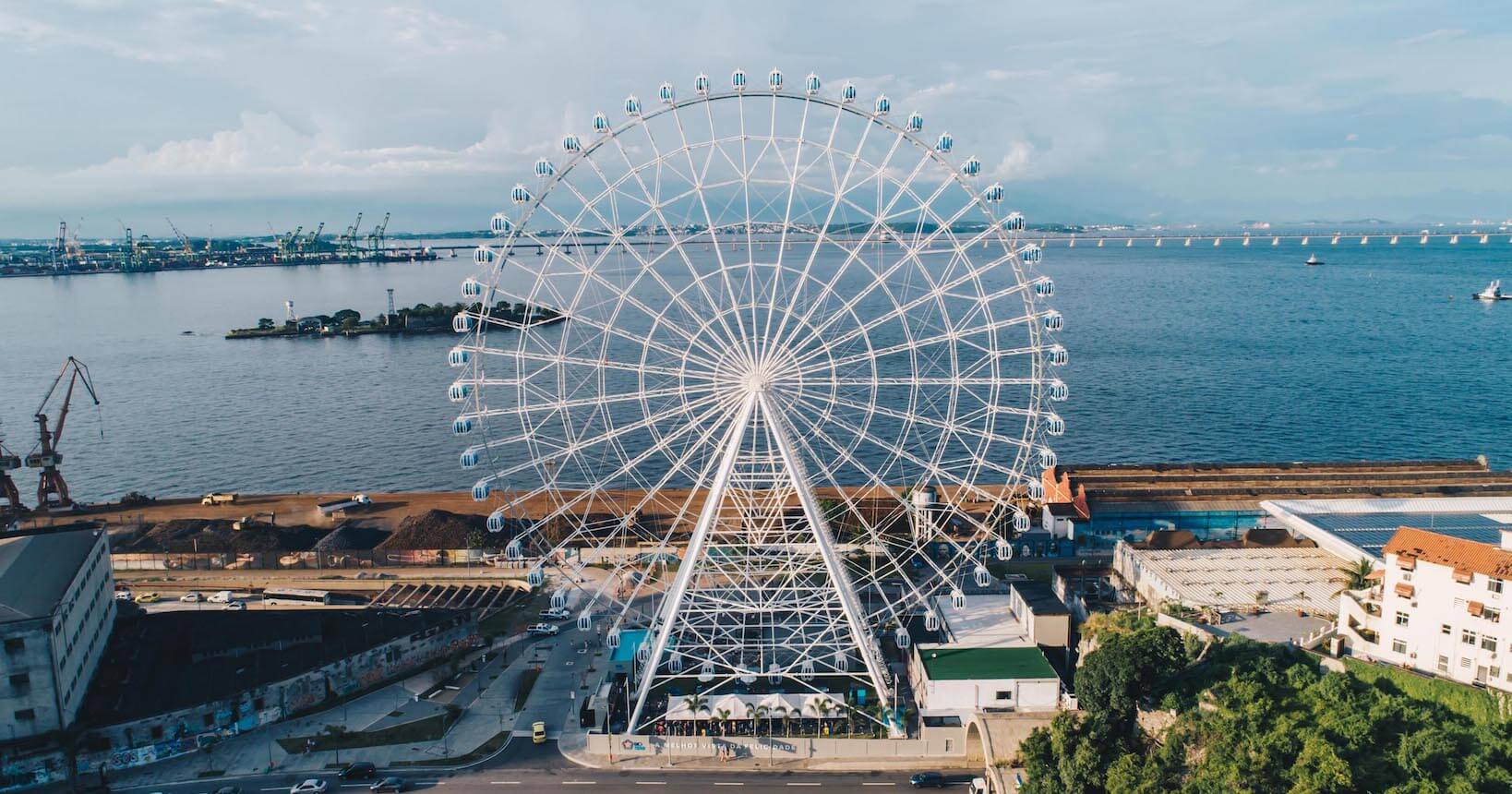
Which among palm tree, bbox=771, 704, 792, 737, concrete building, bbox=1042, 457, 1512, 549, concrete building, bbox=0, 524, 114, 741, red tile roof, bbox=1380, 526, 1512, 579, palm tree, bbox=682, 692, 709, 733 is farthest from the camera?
concrete building, bbox=1042, 457, 1512, 549

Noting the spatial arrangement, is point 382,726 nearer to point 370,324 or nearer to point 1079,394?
point 1079,394

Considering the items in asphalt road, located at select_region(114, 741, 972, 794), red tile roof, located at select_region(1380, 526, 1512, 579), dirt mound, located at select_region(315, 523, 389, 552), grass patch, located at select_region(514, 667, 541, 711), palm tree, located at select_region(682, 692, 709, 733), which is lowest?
asphalt road, located at select_region(114, 741, 972, 794)

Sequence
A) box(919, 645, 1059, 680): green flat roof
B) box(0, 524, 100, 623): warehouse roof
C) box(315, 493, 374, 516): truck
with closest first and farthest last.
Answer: box(0, 524, 100, 623): warehouse roof → box(919, 645, 1059, 680): green flat roof → box(315, 493, 374, 516): truck

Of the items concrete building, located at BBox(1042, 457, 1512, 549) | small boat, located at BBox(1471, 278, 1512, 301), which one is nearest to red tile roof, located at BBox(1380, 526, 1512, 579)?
concrete building, located at BBox(1042, 457, 1512, 549)

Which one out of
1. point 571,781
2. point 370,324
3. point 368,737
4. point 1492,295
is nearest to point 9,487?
point 368,737

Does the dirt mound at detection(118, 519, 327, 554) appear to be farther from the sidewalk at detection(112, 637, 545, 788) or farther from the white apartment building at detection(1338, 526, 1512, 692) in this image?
the white apartment building at detection(1338, 526, 1512, 692)

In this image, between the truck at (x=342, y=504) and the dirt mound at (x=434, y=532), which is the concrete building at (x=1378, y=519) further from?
the truck at (x=342, y=504)
